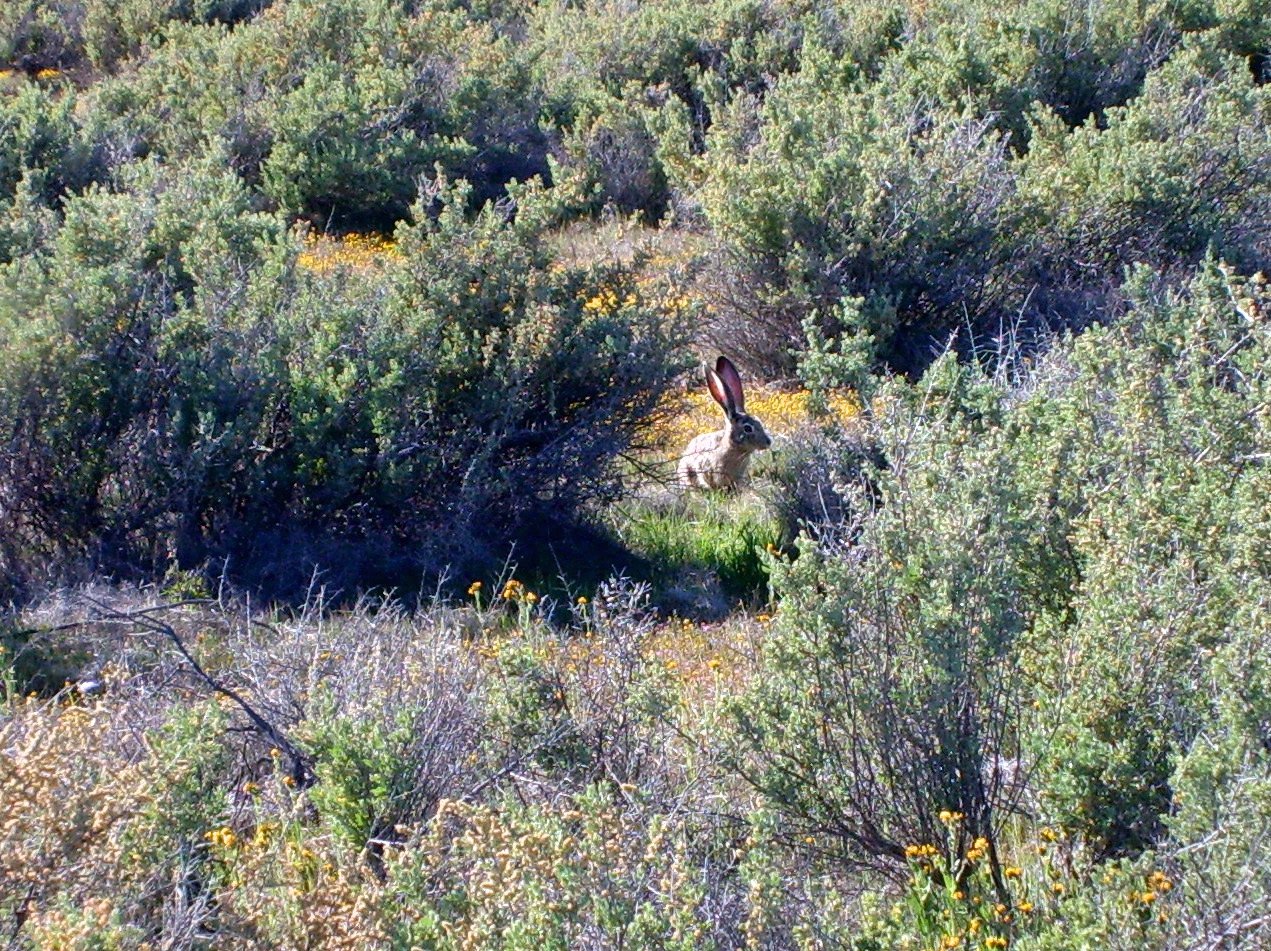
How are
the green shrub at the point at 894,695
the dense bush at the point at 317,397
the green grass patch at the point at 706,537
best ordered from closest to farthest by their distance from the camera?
the green shrub at the point at 894,695
the dense bush at the point at 317,397
the green grass patch at the point at 706,537

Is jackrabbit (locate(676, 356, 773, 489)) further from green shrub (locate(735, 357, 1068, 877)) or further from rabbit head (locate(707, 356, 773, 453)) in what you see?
green shrub (locate(735, 357, 1068, 877))

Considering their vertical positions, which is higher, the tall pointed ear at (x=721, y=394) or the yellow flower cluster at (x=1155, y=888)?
the yellow flower cluster at (x=1155, y=888)

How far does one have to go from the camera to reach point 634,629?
14.2ft

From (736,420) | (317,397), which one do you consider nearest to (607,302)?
(736,420)

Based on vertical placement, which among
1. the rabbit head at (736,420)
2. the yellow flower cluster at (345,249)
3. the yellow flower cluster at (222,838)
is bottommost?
the yellow flower cluster at (345,249)

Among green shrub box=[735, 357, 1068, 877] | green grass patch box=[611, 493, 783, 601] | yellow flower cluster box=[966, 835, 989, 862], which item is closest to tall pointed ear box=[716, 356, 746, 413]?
green grass patch box=[611, 493, 783, 601]

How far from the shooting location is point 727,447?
7.79 meters

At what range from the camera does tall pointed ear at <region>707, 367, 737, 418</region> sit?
7762 millimetres

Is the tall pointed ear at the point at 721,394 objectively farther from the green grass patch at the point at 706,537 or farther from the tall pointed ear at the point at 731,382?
the green grass patch at the point at 706,537

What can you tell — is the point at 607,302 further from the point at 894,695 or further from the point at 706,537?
the point at 894,695

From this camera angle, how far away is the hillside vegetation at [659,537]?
3.16 metres

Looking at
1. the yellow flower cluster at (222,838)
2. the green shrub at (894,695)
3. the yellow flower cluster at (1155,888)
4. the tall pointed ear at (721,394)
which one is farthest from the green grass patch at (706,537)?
the yellow flower cluster at (1155,888)

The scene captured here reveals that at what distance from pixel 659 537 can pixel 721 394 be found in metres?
1.03

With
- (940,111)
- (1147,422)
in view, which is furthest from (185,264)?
(940,111)
